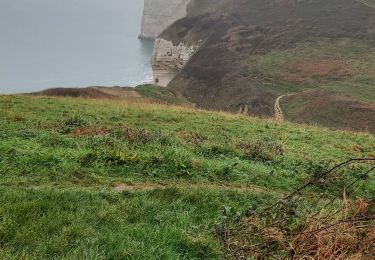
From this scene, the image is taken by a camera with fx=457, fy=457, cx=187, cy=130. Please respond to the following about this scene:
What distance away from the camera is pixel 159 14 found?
175750mm

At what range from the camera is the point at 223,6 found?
123 m

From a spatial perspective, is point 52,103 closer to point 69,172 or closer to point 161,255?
point 69,172

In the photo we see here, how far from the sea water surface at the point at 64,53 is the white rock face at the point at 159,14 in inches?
243

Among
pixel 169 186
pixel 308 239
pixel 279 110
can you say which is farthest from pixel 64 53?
pixel 308 239

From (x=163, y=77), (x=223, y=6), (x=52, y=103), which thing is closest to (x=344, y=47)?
(x=163, y=77)

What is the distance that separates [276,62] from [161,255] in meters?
74.8

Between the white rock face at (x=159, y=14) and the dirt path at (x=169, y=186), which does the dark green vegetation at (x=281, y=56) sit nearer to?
the dirt path at (x=169, y=186)

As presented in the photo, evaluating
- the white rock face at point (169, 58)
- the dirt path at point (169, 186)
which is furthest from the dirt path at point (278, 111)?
the dirt path at point (169, 186)

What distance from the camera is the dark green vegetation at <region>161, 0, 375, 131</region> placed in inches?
2359

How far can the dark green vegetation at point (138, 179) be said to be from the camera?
648cm

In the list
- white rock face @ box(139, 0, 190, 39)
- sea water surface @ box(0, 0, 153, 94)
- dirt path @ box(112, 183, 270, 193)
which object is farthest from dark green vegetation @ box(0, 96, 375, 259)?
white rock face @ box(139, 0, 190, 39)

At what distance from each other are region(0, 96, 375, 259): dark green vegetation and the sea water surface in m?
76.3

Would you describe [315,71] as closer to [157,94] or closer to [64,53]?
[157,94]

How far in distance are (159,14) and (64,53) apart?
5480cm
